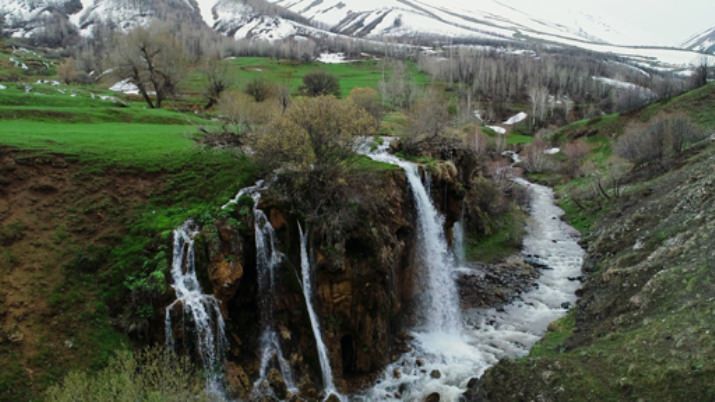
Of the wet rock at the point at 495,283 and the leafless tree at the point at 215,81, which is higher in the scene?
the leafless tree at the point at 215,81

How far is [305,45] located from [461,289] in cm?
18058

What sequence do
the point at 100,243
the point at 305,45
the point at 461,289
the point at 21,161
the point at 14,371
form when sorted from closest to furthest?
1. the point at 14,371
2. the point at 100,243
3. the point at 21,161
4. the point at 461,289
5. the point at 305,45

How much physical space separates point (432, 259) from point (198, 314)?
18.3m

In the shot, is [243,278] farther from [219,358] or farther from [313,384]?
[313,384]

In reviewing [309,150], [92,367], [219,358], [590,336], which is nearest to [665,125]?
[590,336]

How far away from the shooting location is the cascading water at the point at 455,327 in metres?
21.5

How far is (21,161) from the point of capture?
21016 mm

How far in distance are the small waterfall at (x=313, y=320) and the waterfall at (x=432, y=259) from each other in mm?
9243

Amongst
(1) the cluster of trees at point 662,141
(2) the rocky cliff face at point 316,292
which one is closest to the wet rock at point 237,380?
(2) the rocky cliff face at point 316,292

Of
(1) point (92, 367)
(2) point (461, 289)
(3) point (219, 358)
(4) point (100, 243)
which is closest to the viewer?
(1) point (92, 367)

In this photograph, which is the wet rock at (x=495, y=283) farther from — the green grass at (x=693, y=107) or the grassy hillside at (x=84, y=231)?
the green grass at (x=693, y=107)

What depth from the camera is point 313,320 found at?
20.8 m

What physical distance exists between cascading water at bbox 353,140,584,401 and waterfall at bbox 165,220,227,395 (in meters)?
7.16

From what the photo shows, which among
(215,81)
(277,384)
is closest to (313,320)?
(277,384)
